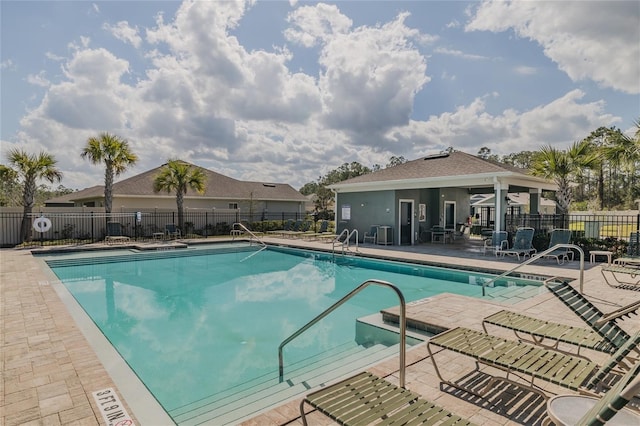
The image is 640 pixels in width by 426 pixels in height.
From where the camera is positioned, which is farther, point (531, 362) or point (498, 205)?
point (498, 205)

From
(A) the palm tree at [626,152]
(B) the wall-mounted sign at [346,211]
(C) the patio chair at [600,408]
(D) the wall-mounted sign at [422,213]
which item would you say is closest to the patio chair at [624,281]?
(A) the palm tree at [626,152]

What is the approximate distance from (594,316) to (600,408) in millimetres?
2796

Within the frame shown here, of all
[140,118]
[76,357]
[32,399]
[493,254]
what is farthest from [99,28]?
[493,254]

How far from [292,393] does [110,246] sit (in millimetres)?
15584

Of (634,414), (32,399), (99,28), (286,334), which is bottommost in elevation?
(286,334)

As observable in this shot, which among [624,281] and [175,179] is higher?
[175,179]

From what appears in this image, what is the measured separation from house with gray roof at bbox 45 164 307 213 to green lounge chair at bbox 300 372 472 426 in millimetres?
22119

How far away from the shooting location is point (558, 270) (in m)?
10.3

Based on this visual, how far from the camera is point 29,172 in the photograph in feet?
55.6

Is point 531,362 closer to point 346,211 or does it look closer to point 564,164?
point 564,164

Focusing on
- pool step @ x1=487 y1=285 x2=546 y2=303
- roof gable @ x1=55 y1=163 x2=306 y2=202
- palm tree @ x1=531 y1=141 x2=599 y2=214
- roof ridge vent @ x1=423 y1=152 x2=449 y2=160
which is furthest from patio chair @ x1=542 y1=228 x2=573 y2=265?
roof gable @ x1=55 y1=163 x2=306 y2=202

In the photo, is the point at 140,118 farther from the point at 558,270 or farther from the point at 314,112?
the point at 558,270

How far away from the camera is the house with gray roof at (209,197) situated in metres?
24.3

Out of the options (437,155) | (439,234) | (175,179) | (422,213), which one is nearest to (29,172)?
(175,179)
